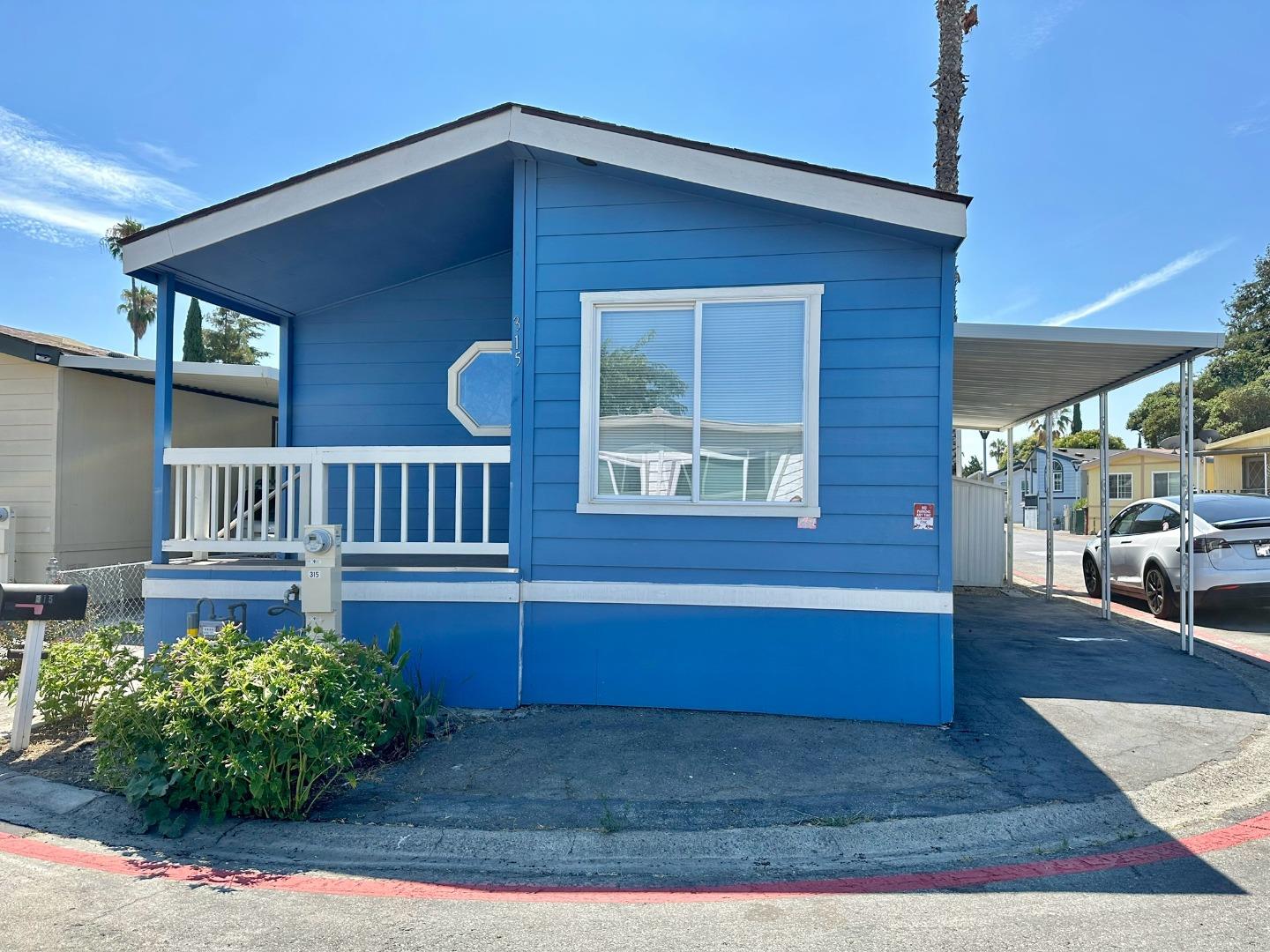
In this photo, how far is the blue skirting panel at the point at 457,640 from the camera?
18.3 ft

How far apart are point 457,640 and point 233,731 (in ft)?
6.14

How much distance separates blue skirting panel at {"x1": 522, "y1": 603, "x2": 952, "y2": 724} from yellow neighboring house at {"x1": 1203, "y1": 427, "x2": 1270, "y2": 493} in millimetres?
22702

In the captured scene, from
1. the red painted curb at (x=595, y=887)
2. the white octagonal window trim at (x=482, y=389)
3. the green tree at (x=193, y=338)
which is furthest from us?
the green tree at (x=193, y=338)

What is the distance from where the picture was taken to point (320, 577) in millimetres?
5008

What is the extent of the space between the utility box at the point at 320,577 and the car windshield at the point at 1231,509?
927cm

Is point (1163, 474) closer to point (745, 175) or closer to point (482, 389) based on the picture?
point (482, 389)

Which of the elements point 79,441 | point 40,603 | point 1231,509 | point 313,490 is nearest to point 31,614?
point 40,603

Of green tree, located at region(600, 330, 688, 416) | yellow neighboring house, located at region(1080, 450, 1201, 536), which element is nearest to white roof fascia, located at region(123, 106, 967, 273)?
green tree, located at region(600, 330, 688, 416)

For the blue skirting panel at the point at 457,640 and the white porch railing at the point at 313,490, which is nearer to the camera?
the blue skirting panel at the point at 457,640

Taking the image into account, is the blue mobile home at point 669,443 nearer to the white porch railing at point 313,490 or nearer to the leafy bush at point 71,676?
the white porch railing at point 313,490

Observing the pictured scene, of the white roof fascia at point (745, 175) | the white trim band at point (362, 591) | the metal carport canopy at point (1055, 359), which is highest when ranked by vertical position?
the white roof fascia at point (745, 175)

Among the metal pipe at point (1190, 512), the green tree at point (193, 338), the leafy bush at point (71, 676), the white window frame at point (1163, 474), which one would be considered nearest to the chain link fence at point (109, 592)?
the leafy bush at point (71, 676)

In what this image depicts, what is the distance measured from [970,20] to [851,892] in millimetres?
12322

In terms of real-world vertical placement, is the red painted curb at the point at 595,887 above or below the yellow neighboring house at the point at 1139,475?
below
